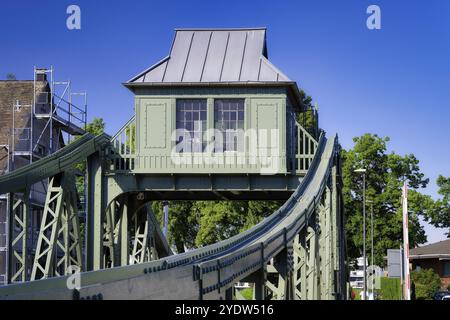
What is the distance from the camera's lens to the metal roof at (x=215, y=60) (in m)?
30.1

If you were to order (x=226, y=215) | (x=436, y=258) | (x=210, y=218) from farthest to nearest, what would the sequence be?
1. (x=436, y=258)
2. (x=226, y=215)
3. (x=210, y=218)

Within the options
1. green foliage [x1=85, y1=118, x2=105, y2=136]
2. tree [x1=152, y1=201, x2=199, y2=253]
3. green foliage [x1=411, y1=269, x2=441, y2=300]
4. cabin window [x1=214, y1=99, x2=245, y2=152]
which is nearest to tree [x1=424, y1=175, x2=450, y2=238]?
green foliage [x1=411, y1=269, x2=441, y2=300]

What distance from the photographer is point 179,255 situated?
13.4m

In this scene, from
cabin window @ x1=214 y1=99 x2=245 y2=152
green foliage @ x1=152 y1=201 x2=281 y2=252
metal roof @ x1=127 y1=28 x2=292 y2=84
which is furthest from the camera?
green foliage @ x1=152 y1=201 x2=281 y2=252

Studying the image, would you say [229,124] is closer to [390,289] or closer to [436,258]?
[390,289]

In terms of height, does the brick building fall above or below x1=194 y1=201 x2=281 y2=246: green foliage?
below

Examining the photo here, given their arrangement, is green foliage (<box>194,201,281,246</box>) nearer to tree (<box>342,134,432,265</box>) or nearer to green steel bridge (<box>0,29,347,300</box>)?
tree (<box>342,134,432,265</box>)

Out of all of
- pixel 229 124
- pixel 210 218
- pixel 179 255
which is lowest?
pixel 179 255

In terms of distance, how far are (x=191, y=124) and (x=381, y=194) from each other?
44751 mm

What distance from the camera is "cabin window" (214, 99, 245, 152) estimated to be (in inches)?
1162

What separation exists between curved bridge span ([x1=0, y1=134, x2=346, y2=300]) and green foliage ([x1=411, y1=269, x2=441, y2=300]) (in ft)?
78.6

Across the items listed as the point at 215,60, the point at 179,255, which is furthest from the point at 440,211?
the point at 179,255
